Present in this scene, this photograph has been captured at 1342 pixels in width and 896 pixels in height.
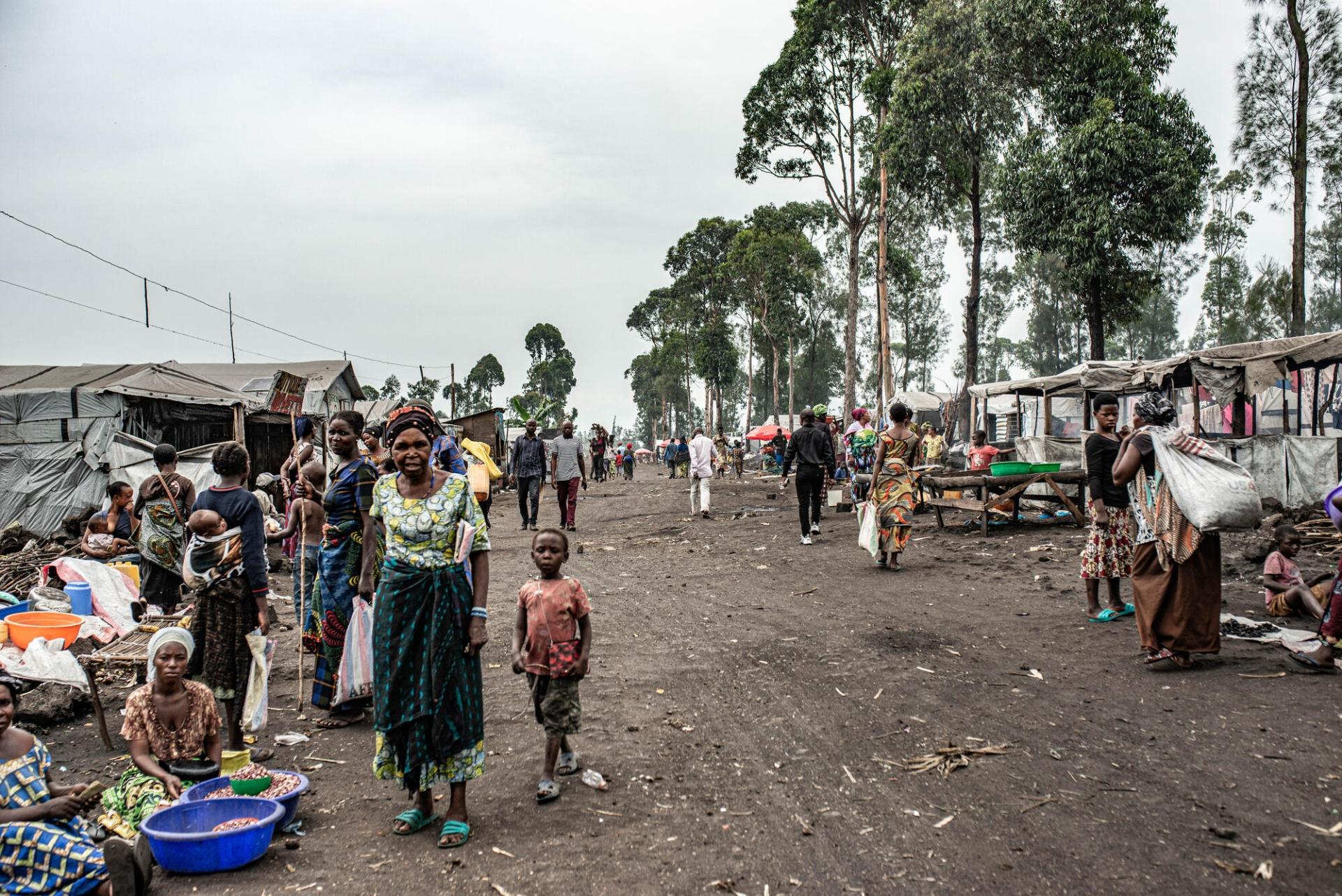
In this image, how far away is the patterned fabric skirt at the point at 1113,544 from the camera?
6840 mm

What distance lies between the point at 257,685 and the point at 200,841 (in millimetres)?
1324

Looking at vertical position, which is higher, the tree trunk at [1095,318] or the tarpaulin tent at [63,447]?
the tree trunk at [1095,318]

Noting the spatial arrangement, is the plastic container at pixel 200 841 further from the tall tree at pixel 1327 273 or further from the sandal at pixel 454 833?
the tall tree at pixel 1327 273

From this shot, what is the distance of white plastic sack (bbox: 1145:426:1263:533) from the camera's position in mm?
5113

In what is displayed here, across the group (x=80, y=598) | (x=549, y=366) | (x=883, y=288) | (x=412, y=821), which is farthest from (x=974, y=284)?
(x=549, y=366)

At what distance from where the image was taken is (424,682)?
3.49 metres

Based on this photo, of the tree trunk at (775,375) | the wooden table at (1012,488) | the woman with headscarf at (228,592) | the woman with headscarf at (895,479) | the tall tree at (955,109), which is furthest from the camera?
the tree trunk at (775,375)

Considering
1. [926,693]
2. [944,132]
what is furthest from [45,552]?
[944,132]

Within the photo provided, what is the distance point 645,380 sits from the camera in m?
103

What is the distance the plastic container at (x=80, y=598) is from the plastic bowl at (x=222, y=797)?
512 cm

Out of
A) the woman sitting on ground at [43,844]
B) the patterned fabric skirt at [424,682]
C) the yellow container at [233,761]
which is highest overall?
the patterned fabric skirt at [424,682]

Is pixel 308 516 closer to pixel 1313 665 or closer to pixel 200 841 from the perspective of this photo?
pixel 200 841

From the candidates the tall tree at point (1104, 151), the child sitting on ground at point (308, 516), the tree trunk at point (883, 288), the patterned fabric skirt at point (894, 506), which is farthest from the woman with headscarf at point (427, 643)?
the tree trunk at point (883, 288)

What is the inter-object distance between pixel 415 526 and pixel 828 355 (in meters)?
82.0
